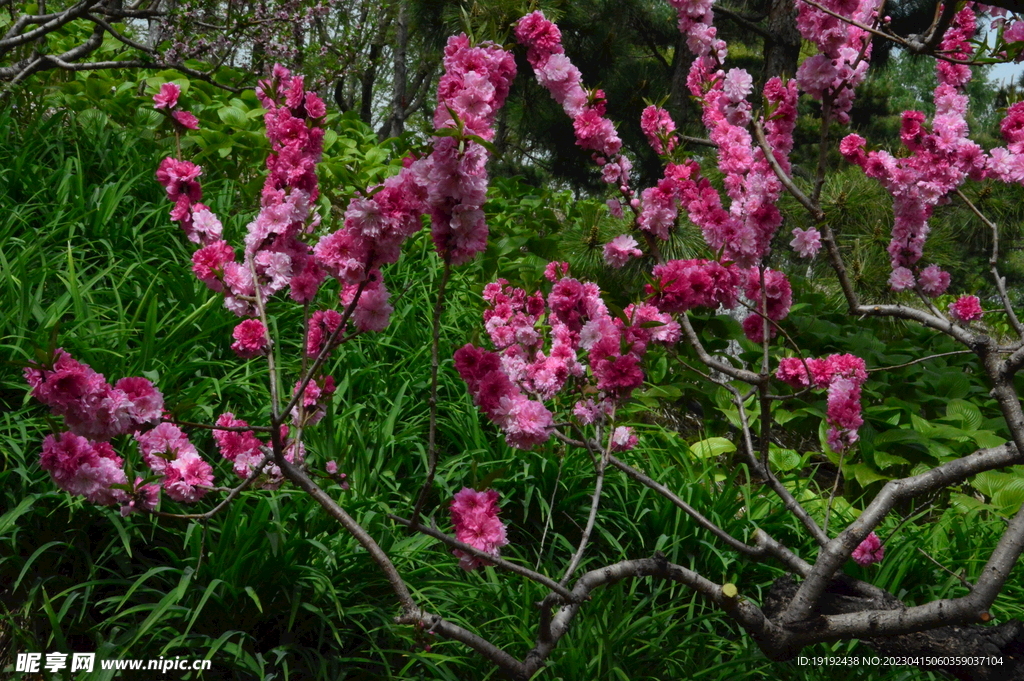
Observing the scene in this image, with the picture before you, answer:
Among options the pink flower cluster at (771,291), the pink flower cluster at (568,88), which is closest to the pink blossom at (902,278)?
the pink flower cluster at (771,291)

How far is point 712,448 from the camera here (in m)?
3.15

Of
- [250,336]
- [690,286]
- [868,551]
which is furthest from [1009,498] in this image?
[250,336]

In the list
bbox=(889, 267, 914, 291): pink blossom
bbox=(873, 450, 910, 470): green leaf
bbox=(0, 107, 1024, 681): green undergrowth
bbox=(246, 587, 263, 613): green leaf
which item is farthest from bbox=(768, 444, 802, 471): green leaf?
bbox=(246, 587, 263, 613): green leaf

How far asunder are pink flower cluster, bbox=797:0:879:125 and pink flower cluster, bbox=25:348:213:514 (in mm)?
1811

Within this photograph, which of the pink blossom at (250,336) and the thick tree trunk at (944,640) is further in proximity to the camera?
the pink blossom at (250,336)

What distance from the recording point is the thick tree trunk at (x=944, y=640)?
68.9 inches

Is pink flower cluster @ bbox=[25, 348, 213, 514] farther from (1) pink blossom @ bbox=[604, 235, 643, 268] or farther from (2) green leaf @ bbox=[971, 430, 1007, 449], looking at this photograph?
(2) green leaf @ bbox=[971, 430, 1007, 449]

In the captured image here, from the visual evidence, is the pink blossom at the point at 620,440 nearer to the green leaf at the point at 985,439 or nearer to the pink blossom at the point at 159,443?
the pink blossom at the point at 159,443

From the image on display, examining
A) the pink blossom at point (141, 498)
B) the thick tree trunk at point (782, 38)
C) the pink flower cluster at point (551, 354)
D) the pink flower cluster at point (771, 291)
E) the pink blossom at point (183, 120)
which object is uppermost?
the thick tree trunk at point (782, 38)

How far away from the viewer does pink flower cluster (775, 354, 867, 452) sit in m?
2.18

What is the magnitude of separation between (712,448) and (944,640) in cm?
139

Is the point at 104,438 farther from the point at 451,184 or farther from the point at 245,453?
the point at 451,184

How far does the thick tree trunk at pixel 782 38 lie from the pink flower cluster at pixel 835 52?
2382 millimetres

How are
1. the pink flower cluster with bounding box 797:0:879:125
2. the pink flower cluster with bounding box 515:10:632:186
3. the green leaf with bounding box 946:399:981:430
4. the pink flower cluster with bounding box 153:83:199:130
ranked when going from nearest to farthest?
the pink flower cluster with bounding box 515:10:632:186 < the pink flower cluster with bounding box 797:0:879:125 < the pink flower cluster with bounding box 153:83:199:130 < the green leaf with bounding box 946:399:981:430
